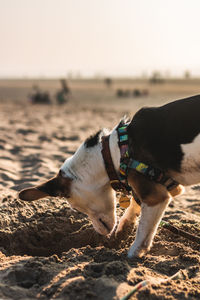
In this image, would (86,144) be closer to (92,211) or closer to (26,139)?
(92,211)

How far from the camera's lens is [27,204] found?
5031 mm

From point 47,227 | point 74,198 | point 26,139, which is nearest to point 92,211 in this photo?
point 74,198

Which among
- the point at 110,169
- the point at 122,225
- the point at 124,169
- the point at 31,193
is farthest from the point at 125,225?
the point at 31,193

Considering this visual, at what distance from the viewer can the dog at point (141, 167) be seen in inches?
138

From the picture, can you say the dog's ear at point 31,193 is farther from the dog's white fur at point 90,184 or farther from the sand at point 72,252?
the sand at point 72,252

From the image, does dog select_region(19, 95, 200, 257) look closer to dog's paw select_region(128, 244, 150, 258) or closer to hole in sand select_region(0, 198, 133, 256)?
dog's paw select_region(128, 244, 150, 258)

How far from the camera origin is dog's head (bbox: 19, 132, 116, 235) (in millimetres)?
3887

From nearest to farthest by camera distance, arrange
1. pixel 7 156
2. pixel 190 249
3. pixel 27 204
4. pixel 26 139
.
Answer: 1. pixel 190 249
2. pixel 27 204
3. pixel 7 156
4. pixel 26 139


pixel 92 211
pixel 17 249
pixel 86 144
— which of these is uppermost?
pixel 86 144

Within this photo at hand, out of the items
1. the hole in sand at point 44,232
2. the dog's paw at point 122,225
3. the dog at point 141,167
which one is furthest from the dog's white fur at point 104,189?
the hole in sand at point 44,232

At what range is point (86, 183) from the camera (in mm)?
3896

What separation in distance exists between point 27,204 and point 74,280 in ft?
7.15

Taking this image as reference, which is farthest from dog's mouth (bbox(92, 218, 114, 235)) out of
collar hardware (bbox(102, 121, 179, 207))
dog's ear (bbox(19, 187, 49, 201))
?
dog's ear (bbox(19, 187, 49, 201))

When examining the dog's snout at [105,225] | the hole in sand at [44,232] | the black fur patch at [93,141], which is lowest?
the hole in sand at [44,232]
